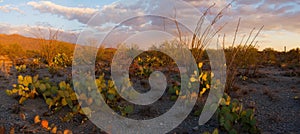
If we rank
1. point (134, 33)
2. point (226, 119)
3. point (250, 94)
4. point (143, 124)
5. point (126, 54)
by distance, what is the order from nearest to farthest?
point (226, 119)
point (143, 124)
point (250, 94)
point (134, 33)
point (126, 54)

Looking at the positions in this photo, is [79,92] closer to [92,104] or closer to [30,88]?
[92,104]

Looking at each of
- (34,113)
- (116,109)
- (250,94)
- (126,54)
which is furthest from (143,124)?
(126,54)

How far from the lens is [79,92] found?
4129mm

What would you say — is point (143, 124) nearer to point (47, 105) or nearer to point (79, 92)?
point (79, 92)

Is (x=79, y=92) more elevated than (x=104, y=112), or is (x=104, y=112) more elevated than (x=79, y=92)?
(x=79, y=92)

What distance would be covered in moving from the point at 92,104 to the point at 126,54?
5892mm

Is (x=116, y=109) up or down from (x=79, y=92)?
down

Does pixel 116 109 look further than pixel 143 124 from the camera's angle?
Yes

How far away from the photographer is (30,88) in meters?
4.64

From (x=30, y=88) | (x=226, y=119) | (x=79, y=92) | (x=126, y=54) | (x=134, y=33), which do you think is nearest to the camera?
(x=226, y=119)

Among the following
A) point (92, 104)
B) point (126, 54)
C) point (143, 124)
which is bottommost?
point (143, 124)

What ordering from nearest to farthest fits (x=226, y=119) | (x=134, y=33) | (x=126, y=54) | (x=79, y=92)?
(x=226, y=119), (x=79, y=92), (x=134, y=33), (x=126, y=54)

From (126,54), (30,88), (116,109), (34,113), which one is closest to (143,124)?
(116,109)

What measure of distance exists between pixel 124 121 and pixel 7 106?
1919 millimetres
